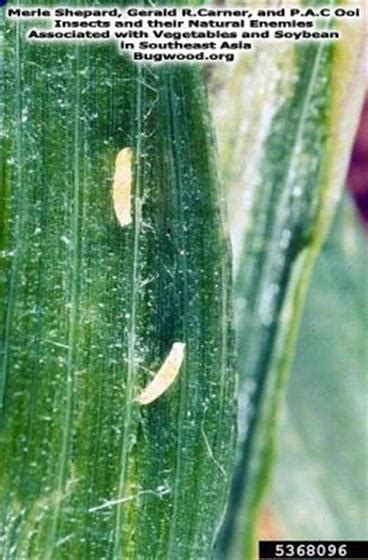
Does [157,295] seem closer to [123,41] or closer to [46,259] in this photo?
[46,259]

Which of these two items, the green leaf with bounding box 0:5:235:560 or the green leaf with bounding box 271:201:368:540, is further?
the green leaf with bounding box 271:201:368:540

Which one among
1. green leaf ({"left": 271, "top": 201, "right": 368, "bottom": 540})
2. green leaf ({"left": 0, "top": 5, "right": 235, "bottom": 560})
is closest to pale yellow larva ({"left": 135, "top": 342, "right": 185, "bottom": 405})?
green leaf ({"left": 0, "top": 5, "right": 235, "bottom": 560})

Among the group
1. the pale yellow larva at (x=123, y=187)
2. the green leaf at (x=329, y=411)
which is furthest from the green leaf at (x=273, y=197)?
the pale yellow larva at (x=123, y=187)

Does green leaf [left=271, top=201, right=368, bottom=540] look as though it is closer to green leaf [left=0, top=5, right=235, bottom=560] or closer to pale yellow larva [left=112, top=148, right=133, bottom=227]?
green leaf [left=0, top=5, right=235, bottom=560]

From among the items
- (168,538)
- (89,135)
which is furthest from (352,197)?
(168,538)

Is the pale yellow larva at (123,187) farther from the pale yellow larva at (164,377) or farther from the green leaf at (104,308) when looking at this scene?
the pale yellow larva at (164,377)

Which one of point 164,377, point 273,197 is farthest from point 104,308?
point 273,197
